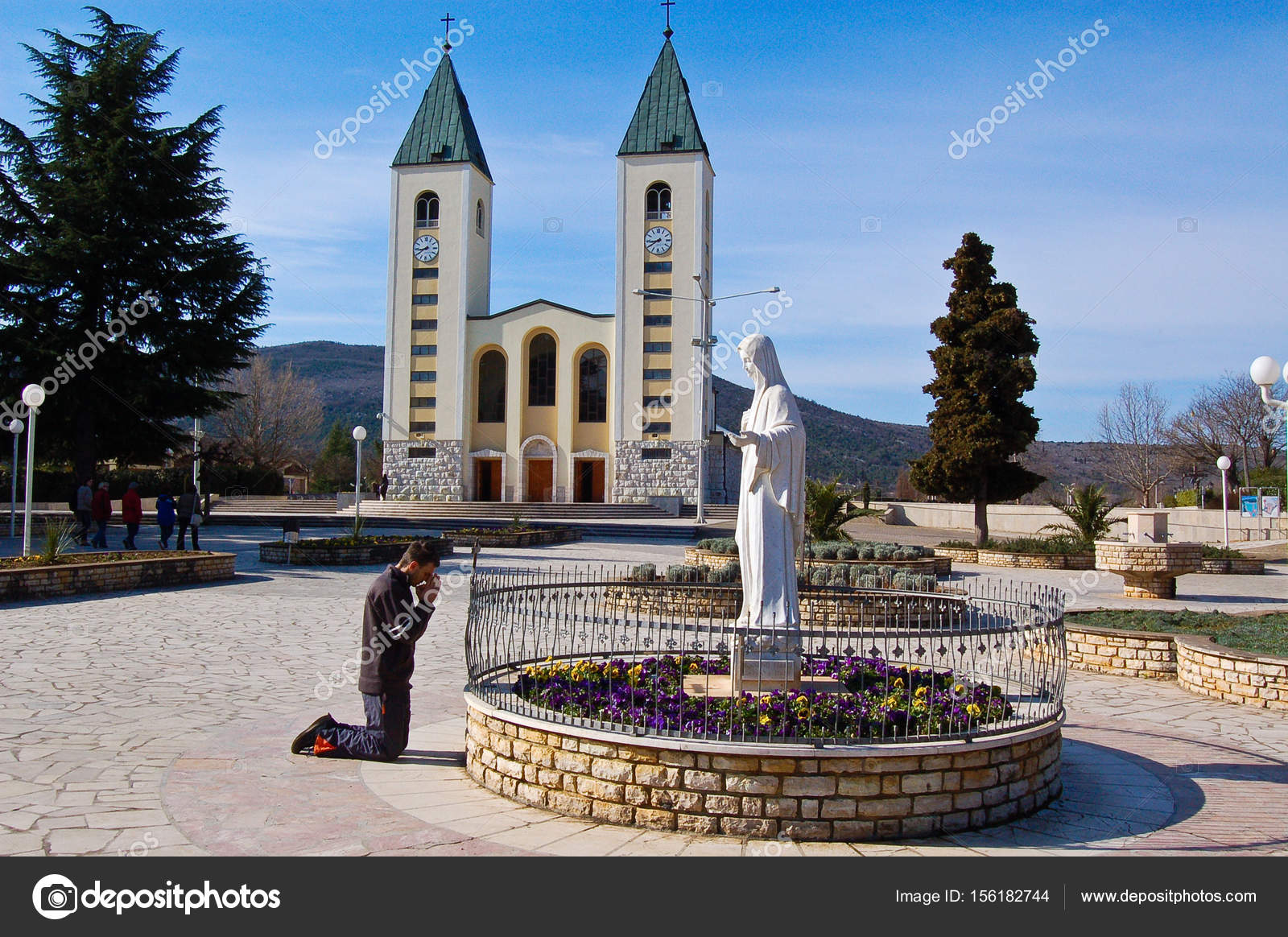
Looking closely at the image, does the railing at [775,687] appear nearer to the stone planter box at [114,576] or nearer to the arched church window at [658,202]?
the stone planter box at [114,576]

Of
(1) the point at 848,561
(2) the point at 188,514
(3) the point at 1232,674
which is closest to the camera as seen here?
(3) the point at 1232,674

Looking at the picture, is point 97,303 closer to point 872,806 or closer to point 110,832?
point 110,832

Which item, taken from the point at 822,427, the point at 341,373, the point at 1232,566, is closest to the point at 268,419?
the point at 1232,566

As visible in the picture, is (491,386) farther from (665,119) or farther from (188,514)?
(188,514)

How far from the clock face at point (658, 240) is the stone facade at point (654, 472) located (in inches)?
357

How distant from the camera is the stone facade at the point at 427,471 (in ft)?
153

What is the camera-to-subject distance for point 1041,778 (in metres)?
5.63

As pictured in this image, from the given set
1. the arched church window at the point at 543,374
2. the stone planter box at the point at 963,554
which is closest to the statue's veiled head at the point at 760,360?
the stone planter box at the point at 963,554

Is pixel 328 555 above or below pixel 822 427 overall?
below

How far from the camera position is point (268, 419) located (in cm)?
6019

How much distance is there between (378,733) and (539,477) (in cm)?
4233

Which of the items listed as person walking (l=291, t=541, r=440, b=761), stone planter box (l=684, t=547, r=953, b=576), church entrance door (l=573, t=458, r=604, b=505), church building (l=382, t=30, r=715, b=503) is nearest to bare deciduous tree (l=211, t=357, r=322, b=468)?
church building (l=382, t=30, r=715, b=503)

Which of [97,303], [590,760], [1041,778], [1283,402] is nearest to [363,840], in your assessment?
[590,760]

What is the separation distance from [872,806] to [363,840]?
2597 millimetres
